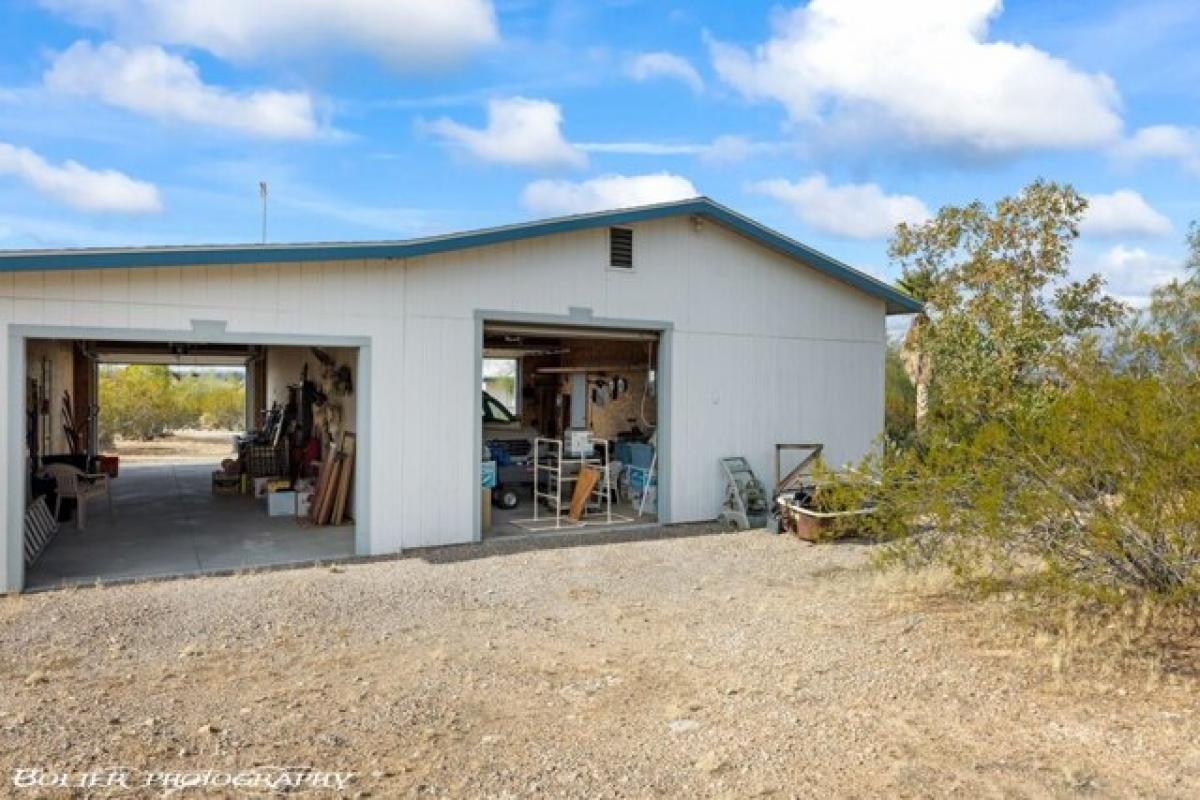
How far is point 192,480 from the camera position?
49.4 ft

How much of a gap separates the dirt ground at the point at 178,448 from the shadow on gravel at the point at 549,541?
12241mm

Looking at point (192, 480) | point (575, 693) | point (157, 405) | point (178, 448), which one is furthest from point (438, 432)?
point (157, 405)

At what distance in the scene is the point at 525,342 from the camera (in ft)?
49.5

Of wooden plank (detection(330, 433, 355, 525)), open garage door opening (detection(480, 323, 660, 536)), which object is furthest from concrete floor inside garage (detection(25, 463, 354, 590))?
open garage door opening (detection(480, 323, 660, 536))

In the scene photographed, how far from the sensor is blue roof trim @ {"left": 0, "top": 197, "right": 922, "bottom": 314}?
677 centimetres

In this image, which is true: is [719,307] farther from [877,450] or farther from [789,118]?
[789,118]

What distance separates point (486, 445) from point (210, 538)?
3.80 meters

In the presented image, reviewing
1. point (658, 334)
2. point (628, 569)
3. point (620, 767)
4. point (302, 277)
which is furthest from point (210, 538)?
point (620, 767)

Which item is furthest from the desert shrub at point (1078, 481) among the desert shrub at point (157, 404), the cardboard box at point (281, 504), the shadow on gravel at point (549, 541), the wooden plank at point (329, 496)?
the desert shrub at point (157, 404)

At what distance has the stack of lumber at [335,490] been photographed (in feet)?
33.8

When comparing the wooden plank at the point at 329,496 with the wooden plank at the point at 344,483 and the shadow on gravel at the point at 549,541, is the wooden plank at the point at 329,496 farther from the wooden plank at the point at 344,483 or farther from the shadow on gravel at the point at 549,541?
the shadow on gravel at the point at 549,541

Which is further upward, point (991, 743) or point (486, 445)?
point (486, 445)

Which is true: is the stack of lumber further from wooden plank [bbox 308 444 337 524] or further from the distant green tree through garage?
the distant green tree through garage

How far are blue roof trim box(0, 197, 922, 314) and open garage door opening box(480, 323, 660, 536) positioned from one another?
1276 mm
